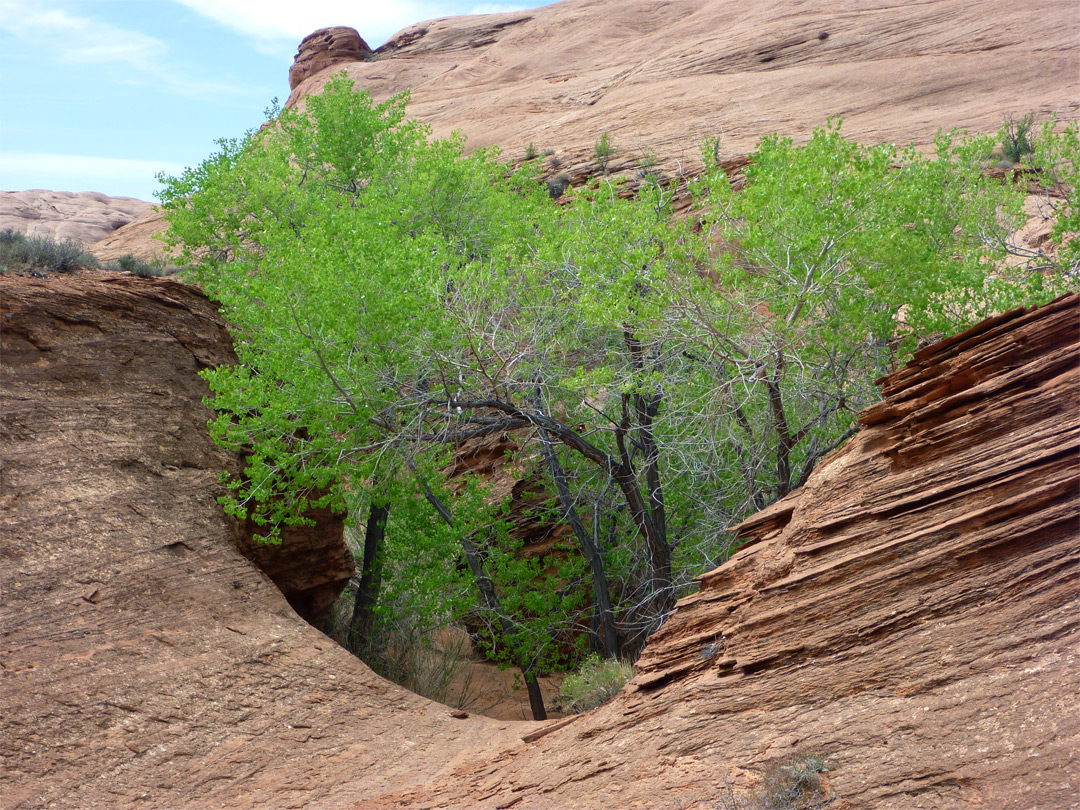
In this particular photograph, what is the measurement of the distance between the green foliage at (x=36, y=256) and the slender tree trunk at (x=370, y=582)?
591cm

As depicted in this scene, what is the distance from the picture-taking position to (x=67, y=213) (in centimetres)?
4419

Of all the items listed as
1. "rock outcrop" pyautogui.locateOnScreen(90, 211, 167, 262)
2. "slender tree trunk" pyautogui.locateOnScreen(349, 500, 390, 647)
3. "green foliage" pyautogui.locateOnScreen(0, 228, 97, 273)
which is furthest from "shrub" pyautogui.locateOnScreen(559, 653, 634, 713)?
"rock outcrop" pyautogui.locateOnScreen(90, 211, 167, 262)

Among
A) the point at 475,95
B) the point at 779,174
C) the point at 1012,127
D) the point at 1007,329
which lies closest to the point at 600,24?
the point at 475,95

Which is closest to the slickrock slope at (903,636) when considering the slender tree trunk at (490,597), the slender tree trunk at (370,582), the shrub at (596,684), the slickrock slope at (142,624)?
the slickrock slope at (142,624)

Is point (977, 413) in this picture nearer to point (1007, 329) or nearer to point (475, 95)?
point (1007, 329)

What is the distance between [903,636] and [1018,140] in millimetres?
24765

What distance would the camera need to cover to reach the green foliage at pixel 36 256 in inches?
440

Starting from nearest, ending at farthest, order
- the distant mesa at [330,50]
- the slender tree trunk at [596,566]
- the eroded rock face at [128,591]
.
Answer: the eroded rock face at [128,591] → the slender tree trunk at [596,566] → the distant mesa at [330,50]

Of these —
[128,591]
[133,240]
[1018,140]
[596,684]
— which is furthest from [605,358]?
[133,240]

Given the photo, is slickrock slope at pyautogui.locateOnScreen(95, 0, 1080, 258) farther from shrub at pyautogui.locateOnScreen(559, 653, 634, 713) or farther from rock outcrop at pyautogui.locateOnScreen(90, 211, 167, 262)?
shrub at pyautogui.locateOnScreen(559, 653, 634, 713)

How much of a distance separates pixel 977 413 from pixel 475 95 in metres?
42.0

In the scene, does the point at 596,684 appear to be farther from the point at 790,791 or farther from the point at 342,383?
the point at 790,791

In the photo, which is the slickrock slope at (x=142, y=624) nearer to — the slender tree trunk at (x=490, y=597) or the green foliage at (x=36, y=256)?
the green foliage at (x=36, y=256)

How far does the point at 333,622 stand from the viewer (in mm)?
12531
